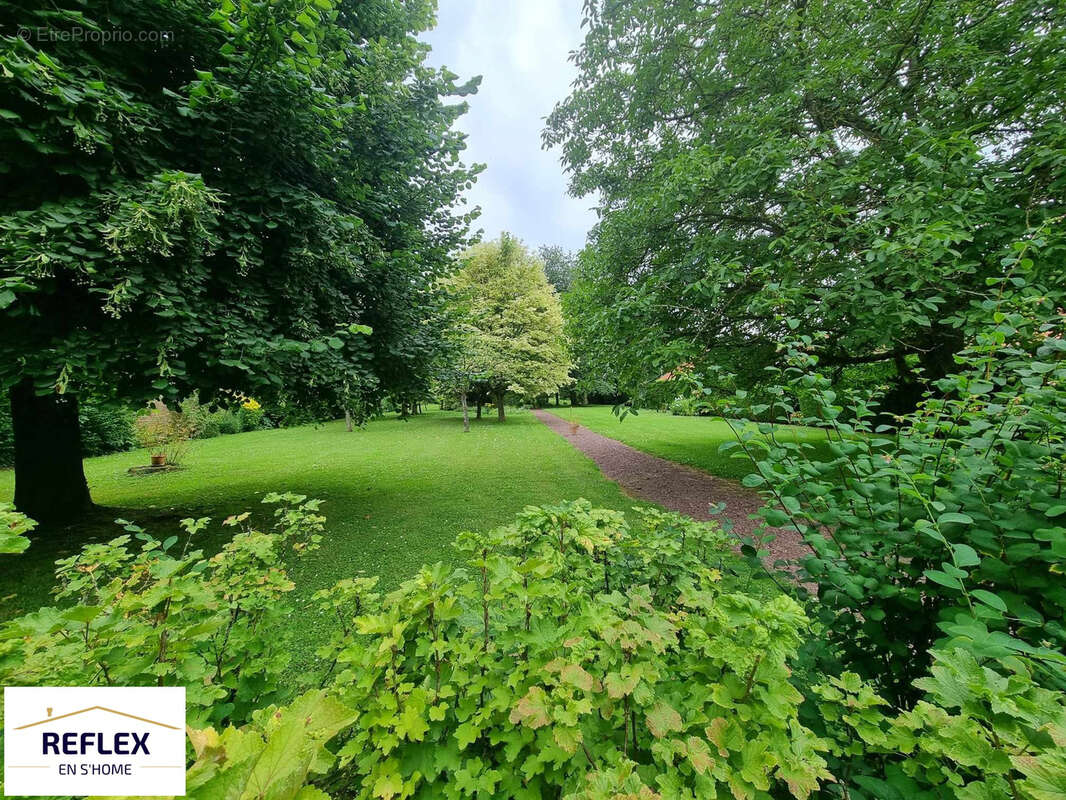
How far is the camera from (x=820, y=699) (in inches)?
56.4

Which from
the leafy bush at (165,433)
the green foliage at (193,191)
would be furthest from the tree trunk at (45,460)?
the leafy bush at (165,433)

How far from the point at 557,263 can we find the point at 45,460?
138 ft

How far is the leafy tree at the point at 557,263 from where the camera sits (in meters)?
40.4

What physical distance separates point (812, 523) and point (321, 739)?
6.80ft

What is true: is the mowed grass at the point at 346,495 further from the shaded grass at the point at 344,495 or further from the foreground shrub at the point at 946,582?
the foreground shrub at the point at 946,582

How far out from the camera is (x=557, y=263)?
140 ft

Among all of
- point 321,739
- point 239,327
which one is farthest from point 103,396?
point 321,739

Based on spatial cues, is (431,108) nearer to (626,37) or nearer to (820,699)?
(626,37)

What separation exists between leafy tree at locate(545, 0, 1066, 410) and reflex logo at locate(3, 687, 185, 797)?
3163 mm

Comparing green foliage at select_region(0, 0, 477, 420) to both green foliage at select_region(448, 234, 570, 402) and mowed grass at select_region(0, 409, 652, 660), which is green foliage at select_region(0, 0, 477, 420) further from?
green foliage at select_region(448, 234, 570, 402)

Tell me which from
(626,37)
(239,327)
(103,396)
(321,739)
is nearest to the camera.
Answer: (321,739)

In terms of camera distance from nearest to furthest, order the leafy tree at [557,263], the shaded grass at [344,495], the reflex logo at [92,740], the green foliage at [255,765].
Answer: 1. the green foliage at [255,765]
2. the reflex logo at [92,740]
3. the shaded grass at [344,495]
4. the leafy tree at [557,263]

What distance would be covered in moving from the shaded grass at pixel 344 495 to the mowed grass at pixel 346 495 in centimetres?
2

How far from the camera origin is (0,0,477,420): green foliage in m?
3.13
